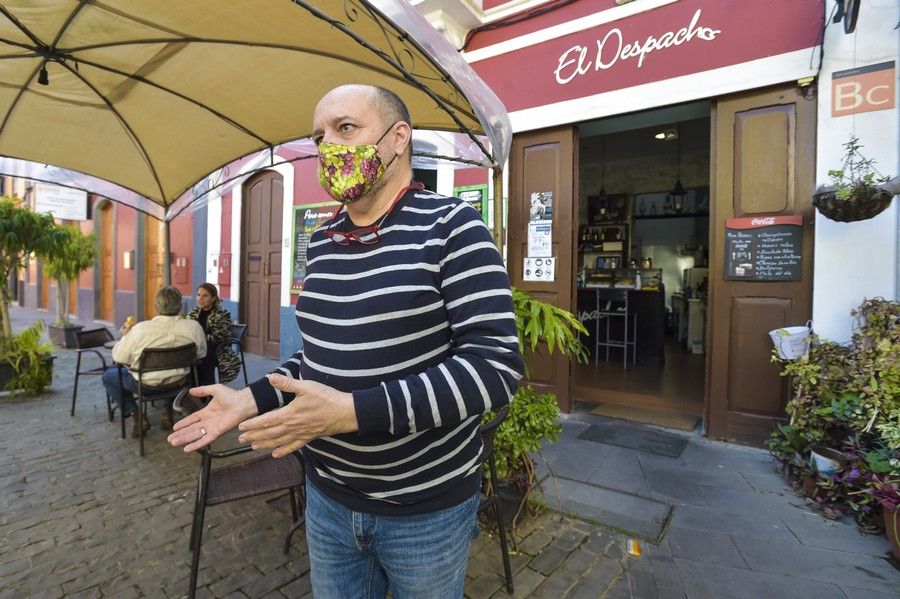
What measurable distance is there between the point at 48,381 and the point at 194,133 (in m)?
4.24

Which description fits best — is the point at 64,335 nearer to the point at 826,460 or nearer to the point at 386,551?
the point at 386,551

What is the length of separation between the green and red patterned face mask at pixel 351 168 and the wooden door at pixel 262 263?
762cm

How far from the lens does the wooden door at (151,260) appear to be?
1127cm

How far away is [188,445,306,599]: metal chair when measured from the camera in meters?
2.18

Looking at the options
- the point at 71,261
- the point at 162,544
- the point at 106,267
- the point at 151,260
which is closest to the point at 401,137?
the point at 162,544

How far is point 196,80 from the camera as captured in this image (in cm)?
357

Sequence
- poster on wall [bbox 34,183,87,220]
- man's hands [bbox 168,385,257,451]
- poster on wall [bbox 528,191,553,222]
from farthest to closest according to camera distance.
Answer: poster on wall [bbox 34,183,87,220], poster on wall [bbox 528,191,553,222], man's hands [bbox 168,385,257,451]

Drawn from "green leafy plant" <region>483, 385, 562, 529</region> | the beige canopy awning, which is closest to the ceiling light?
the beige canopy awning

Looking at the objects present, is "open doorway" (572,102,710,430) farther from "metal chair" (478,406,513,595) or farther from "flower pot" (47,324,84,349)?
"flower pot" (47,324,84,349)

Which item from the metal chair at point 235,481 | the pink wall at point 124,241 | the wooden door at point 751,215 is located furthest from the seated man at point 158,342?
the pink wall at point 124,241

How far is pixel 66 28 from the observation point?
290 cm

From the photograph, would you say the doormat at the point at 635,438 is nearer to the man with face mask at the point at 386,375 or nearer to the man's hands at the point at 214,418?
the man with face mask at the point at 386,375

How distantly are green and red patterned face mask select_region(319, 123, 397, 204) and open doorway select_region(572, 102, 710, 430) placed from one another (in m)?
4.50

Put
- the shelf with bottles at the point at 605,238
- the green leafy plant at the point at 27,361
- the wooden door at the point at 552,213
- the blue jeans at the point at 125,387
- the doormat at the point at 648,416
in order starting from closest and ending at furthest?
1. the blue jeans at the point at 125,387
2. the doormat at the point at 648,416
3. the wooden door at the point at 552,213
4. the green leafy plant at the point at 27,361
5. the shelf with bottles at the point at 605,238
